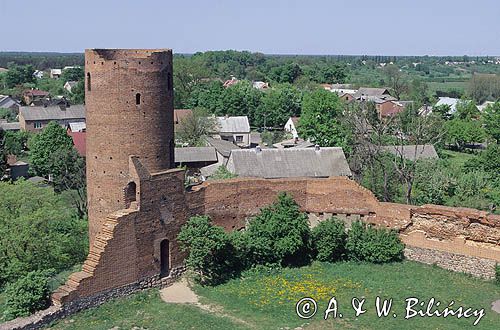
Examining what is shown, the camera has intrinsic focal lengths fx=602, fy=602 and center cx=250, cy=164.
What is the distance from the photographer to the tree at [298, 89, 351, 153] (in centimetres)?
5053

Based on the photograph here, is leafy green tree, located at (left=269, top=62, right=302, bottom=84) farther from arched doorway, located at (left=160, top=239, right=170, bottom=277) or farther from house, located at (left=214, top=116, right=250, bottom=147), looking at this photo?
arched doorway, located at (left=160, top=239, right=170, bottom=277)

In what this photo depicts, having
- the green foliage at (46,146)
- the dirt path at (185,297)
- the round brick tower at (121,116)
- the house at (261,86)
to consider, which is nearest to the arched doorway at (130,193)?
the round brick tower at (121,116)

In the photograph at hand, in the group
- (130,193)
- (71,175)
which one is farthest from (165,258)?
(71,175)

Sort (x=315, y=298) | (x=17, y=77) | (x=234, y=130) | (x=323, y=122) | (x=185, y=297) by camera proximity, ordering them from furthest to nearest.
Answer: (x=17, y=77) → (x=234, y=130) → (x=323, y=122) → (x=185, y=297) → (x=315, y=298)

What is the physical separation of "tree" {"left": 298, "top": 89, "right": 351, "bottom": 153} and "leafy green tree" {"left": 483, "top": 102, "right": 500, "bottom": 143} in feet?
60.0

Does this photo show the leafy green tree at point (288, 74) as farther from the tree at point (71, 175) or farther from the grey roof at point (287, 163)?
the grey roof at point (287, 163)

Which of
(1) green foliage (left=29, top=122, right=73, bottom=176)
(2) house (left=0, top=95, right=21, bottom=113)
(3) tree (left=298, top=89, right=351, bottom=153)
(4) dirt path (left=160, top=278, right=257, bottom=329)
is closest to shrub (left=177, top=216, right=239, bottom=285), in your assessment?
(4) dirt path (left=160, top=278, right=257, bottom=329)

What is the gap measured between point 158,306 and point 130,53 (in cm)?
892

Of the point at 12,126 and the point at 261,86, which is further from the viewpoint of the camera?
the point at 261,86

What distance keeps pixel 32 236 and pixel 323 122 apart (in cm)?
3173

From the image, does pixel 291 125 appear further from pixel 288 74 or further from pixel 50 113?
pixel 288 74

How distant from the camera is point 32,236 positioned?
24.8 metres

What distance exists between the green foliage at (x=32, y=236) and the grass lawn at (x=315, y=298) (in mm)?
6079

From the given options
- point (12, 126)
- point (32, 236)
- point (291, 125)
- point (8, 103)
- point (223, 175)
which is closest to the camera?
point (32, 236)
